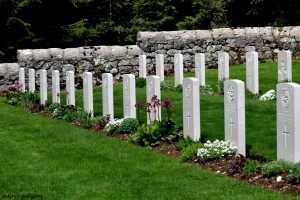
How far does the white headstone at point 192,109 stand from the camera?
9.87 meters

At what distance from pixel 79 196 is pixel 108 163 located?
1.73 m

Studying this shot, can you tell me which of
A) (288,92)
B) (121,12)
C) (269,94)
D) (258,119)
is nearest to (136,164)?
(288,92)

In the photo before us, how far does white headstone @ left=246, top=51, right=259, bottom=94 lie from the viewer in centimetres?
1558

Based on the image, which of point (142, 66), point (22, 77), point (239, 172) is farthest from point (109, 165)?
point (142, 66)

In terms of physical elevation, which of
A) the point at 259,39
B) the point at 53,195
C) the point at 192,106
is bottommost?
the point at 53,195

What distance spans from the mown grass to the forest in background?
54.9ft

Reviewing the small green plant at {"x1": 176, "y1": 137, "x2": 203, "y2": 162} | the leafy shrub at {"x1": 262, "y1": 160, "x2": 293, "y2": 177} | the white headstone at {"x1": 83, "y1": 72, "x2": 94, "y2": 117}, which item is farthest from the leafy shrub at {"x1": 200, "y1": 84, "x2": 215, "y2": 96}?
the leafy shrub at {"x1": 262, "y1": 160, "x2": 293, "y2": 177}

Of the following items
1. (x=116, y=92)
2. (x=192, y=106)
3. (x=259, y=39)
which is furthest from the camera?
(x=259, y=39)

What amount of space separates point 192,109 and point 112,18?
84.8 ft

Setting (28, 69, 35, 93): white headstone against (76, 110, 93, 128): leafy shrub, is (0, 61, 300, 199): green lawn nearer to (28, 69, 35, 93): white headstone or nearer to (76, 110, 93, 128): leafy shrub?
(76, 110, 93, 128): leafy shrub

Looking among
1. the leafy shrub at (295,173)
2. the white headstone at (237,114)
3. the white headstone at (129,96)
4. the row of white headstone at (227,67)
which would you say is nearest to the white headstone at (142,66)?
the row of white headstone at (227,67)

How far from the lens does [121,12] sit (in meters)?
35.5

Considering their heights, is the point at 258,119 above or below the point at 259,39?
below

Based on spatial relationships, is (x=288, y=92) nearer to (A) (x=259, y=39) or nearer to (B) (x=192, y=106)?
(B) (x=192, y=106)
